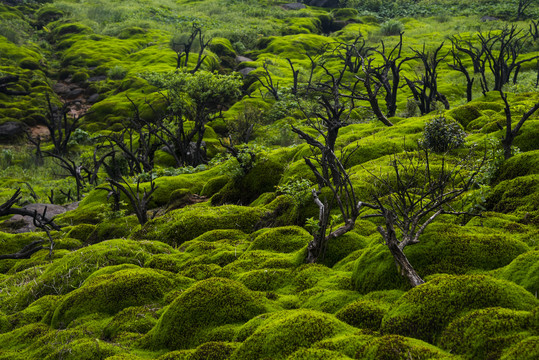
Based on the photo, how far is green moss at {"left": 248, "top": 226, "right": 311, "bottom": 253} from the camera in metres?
7.62

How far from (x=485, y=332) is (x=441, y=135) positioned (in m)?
8.30

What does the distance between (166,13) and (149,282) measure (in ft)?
278

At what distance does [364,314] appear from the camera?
4418mm

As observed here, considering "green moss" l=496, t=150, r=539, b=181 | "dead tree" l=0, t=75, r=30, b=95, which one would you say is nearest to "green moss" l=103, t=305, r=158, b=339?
"green moss" l=496, t=150, r=539, b=181

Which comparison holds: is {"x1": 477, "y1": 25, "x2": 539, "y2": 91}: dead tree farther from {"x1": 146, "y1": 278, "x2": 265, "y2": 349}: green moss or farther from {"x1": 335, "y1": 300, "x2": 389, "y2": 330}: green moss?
{"x1": 146, "y1": 278, "x2": 265, "y2": 349}: green moss

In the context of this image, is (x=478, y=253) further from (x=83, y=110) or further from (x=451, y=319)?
(x=83, y=110)

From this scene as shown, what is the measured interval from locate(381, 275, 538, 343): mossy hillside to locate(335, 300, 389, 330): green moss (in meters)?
0.25

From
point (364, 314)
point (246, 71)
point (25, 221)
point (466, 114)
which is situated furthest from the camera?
point (246, 71)

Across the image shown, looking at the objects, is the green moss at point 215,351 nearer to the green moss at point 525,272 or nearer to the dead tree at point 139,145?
the green moss at point 525,272

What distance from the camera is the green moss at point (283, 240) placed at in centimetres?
762

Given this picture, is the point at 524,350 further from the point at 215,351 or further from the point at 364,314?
the point at 215,351

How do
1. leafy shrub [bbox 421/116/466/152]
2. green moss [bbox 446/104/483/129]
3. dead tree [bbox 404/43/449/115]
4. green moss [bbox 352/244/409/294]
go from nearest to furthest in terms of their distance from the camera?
green moss [bbox 352/244/409/294] < leafy shrub [bbox 421/116/466/152] < green moss [bbox 446/104/483/129] < dead tree [bbox 404/43/449/115]

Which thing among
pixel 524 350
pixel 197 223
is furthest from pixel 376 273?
pixel 197 223

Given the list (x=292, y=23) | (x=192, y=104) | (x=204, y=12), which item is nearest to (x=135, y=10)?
(x=204, y=12)
